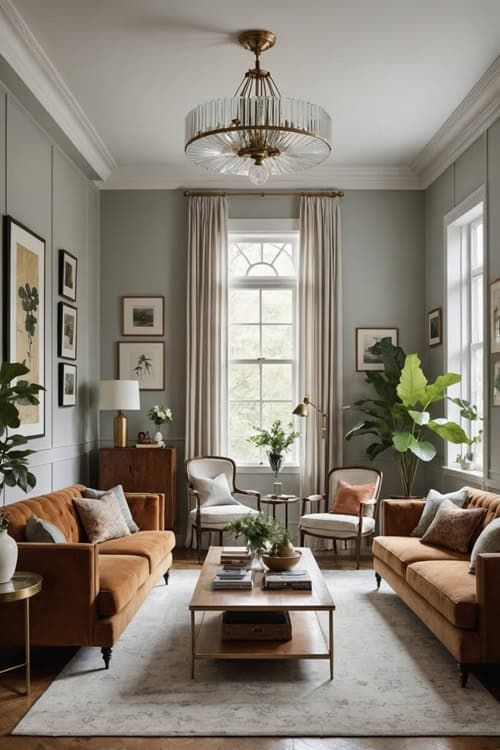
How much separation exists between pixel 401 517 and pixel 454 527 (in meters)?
0.75

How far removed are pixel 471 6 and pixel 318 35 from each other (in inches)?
36.3

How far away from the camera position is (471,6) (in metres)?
4.35

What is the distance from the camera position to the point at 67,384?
6.36 m

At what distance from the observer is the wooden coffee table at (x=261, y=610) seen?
379 centimetres

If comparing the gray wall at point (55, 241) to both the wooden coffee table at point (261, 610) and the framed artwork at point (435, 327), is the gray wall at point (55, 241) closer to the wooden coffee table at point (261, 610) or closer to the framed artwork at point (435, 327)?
the wooden coffee table at point (261, 610)

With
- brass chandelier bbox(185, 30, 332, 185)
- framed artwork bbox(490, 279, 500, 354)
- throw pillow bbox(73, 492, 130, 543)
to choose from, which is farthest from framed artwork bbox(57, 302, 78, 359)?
framed artwork bbox(490, 279, 500, 354)

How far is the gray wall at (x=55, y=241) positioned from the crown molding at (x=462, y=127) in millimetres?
3163

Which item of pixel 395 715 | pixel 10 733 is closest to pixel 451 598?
pixel 395 715

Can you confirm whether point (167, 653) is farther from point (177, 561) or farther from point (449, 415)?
point (449, 415)

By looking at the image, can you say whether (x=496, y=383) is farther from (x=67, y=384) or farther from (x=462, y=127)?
(x=67, y=384)

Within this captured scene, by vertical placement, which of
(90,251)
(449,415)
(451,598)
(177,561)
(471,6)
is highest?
(471,6)

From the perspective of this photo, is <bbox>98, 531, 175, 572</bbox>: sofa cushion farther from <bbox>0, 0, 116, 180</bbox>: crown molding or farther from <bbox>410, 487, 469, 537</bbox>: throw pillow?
<bbox>0, 0, 116, 180</bbox>: crown molding

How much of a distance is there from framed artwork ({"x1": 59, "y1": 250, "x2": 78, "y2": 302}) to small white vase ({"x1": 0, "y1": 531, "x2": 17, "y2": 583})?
293cm

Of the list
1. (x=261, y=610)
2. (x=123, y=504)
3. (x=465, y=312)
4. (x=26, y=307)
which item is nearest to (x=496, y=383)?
(x=465, y=312)
